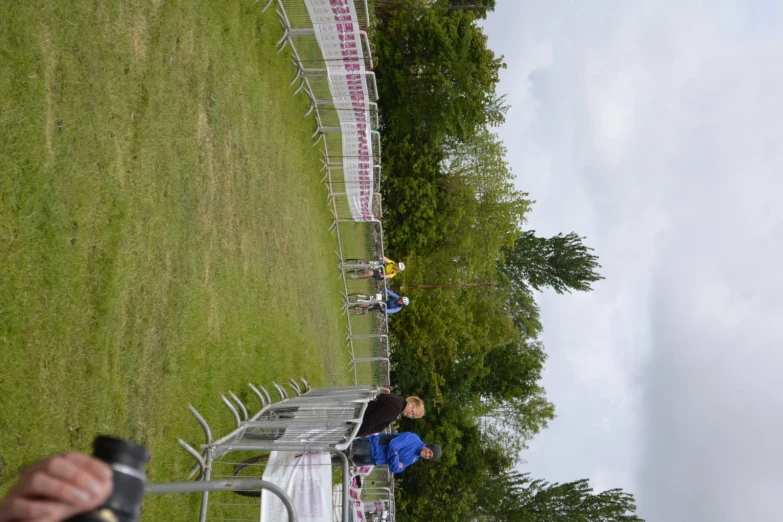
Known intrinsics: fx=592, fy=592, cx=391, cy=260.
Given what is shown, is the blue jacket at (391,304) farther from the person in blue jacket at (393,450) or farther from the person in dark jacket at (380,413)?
the person in blue jacket at (393,450)

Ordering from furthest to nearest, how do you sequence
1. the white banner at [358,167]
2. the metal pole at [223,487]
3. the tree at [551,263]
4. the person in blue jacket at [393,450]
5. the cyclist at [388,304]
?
the tree at [551,263]
the cyclist at [388,304]
the white banner at [358,167]
the person in blue jacket at [393,450]
the metal pole at [223,487]

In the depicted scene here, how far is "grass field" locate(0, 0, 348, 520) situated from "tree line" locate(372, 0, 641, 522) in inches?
535

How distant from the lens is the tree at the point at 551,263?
38344 millimetres

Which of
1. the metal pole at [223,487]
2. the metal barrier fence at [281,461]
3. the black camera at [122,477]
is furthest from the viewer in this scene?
the metal barrier fence at [281,461]

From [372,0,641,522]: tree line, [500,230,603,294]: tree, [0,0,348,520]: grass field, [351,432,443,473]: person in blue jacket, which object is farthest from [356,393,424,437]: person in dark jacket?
[500,230,603,294]: tree

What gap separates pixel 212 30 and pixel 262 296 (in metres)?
Answer: 4.59

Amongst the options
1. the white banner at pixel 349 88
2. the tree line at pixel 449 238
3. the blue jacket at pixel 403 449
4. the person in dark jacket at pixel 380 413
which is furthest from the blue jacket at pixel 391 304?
the blue jacket at pixel 403 449

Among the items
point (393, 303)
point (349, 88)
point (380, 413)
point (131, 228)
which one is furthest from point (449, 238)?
point (131, 228)

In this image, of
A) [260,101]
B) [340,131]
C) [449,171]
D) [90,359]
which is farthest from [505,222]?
[90,359]

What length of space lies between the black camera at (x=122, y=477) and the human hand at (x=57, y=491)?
0.03 metres

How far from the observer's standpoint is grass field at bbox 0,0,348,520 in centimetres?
512

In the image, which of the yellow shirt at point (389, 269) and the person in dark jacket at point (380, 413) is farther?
the yellow shirt at point (389, 269)

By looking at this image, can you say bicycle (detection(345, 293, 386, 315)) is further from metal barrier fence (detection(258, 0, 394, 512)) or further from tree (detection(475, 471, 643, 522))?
tree (detection(475, 471, 643, 522))

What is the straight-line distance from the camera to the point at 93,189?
6.05m
